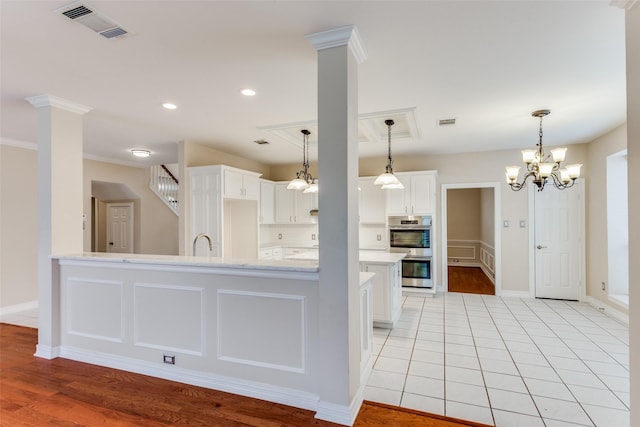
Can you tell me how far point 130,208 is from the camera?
283 inches

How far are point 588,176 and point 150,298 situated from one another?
6.47m

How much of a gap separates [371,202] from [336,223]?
3924 mm

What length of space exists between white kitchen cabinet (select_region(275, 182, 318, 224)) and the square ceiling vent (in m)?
1.47

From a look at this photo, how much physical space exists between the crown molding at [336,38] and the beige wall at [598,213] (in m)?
4.30

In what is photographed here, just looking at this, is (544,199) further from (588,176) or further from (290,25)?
(290,25)

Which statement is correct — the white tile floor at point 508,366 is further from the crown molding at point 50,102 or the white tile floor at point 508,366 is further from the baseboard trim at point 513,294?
the crown molding at point 50,102

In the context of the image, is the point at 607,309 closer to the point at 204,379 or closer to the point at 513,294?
the point at 513,294

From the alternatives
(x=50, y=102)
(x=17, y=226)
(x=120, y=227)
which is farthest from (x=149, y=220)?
(x=50, y=102)

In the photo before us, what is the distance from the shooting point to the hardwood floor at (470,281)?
598 centimetres

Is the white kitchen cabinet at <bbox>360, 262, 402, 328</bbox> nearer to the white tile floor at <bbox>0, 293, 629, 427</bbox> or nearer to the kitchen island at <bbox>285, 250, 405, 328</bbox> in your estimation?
the kitchen island at <bbox>285, 250, 405, 328</bbox>

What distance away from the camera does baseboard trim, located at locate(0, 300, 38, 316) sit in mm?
4508

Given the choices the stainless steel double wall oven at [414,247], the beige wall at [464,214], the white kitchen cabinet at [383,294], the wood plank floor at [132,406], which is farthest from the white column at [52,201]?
the beige wall at [464,214]

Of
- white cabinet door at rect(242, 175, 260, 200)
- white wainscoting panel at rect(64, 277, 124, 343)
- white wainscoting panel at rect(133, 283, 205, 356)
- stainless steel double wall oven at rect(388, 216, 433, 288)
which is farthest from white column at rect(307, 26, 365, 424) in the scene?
stainless steel double wall oven at rect(388, 216, 433, 288)

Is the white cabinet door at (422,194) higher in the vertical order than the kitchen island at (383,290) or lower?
higher
